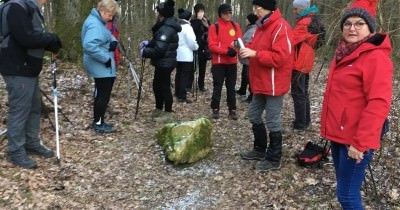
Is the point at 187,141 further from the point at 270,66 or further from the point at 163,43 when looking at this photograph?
the point at 163,43

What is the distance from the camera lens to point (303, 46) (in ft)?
20.2

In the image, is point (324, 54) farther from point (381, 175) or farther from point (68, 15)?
point (68, 15)

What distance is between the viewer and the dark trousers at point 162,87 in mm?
7042

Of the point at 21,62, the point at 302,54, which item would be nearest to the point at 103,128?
the point at 21,62

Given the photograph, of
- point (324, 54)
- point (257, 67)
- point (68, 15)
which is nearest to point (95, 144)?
point (257, 67)

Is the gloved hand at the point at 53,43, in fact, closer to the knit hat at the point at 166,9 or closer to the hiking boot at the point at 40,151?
Result: the hiking boot at the point at 40,151

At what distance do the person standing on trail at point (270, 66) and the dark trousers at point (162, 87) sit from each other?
230 centimetres

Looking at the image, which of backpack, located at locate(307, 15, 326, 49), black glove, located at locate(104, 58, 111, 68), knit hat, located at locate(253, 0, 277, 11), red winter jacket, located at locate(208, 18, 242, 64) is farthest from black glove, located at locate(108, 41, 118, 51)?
backpack, located at locate(307, 15, 326, 49)

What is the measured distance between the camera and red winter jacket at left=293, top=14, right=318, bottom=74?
5.97m

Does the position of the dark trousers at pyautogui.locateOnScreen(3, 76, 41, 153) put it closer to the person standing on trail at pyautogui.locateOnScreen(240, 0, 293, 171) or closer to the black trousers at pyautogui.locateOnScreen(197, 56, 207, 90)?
the person standing on trail at pyautogui.locateOnScreen(240, 0, 293, 171)

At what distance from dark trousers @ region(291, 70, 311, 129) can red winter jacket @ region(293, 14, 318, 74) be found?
0.49 feet

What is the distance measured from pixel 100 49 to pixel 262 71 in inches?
103

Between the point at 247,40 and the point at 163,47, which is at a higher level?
the point at 247,40

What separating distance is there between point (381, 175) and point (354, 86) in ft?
8.14
